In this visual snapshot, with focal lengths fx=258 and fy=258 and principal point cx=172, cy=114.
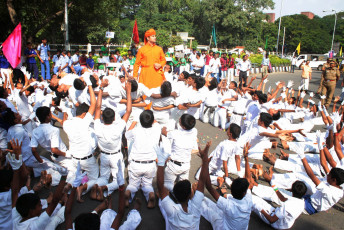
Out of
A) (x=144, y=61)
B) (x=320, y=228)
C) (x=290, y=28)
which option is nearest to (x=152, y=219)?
(x=320, y=228)

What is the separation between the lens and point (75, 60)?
13969mm

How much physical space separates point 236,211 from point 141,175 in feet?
4.93

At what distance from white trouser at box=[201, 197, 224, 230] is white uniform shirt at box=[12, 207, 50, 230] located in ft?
6.79

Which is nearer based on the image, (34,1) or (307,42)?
(34,1)

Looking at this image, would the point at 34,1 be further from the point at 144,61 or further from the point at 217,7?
the point at 217,7

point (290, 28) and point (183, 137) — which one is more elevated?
point (290, 28)

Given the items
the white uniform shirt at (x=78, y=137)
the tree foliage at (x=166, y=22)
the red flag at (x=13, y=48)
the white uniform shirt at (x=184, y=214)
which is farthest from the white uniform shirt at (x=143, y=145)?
the tree foliage at (x=166, y=22)

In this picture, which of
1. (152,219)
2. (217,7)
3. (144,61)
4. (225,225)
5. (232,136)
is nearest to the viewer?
(225,225)

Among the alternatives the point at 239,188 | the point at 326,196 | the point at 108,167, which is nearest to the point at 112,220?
the point at 108,167

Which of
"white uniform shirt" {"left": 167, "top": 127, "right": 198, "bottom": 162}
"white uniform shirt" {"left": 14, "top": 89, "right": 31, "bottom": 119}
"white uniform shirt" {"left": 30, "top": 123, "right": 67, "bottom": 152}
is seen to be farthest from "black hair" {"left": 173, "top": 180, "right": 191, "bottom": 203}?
"white uniform shirt" {"left": 14, "top": 89, "right": 31, "bottom": 119}

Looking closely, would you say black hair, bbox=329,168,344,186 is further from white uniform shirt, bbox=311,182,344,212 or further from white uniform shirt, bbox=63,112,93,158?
white uniform shirt, bbox=63,112,93,158

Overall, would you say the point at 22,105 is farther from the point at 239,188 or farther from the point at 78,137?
the point at 239,188

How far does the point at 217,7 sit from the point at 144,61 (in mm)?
47125

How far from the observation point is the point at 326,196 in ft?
12.1
